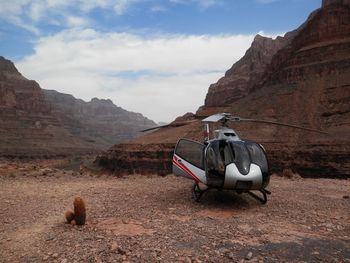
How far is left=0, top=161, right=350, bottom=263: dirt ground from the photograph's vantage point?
6.09m

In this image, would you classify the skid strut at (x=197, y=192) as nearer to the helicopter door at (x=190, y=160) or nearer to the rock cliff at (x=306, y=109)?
the helicopter door at (x=190, y=160)

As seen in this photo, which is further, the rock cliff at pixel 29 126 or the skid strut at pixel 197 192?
the rock cliff at pixel 29 126

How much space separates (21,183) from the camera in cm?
1445

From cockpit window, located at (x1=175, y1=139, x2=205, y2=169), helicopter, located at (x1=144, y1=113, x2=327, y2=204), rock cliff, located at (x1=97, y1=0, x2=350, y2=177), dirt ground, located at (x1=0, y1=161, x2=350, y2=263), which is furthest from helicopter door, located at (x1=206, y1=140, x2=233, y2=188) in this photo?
rock cliff, located at (x1=97, y1=0, x2=350, y2=177)

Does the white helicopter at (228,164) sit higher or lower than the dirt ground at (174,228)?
higher

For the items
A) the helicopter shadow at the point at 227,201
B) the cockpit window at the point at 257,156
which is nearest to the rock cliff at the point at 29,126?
the helicopter shadow at the point at 227,201

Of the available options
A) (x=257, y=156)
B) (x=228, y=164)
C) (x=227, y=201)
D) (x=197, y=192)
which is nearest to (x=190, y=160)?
(x=197, y=192)

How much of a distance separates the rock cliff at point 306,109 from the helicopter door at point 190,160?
74.8ft

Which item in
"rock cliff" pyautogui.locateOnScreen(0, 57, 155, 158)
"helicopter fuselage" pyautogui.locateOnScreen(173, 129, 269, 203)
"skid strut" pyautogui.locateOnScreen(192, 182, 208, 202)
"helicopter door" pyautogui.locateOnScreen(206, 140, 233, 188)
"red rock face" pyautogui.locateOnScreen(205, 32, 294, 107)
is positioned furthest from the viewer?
"red rock face" pyautogui.locateOnScreen(205, 32, 294, 107)

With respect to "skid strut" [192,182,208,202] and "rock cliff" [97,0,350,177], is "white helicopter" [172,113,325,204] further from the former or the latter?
"rock cliff" [97,0,350,177]

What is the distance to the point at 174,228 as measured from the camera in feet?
24.8

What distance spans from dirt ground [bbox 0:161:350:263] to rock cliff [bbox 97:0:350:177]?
2313 centimetres

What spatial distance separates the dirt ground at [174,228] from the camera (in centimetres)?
609

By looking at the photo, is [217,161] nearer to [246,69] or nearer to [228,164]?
[228,164]
